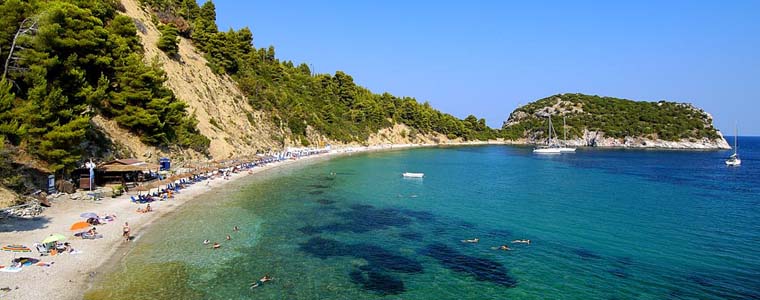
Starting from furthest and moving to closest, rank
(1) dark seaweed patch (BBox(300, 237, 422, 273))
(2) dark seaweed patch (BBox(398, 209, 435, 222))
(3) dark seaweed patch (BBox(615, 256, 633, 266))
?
(2) dark seaweed patch (BBox(398, 209, 435, 222)), (3) dark seaweed patch (BBox(615, 256, 633, 266)), (1) dark seaweed patch (BBox(300, 237, 422, 273))

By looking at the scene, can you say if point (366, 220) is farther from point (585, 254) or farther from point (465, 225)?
point (585, 254)

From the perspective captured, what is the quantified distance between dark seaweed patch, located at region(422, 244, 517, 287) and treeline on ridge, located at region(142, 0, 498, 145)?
62676 mm

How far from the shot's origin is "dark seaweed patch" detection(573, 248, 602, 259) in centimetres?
2491

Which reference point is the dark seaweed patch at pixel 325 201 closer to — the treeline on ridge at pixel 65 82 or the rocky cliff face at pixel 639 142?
the treeline on ridge at pixel 65 82

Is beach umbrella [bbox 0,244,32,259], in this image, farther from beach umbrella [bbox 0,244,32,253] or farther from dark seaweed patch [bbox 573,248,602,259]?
dark seaweed patch [bbox 573,248,602,259]

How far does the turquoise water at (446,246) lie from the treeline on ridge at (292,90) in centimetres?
4793

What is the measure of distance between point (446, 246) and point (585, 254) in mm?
7920

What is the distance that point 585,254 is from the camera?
2545cm

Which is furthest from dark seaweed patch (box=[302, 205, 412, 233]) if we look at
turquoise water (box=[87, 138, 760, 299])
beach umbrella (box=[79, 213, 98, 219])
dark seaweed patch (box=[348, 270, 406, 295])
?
beach umbrella (box=[79, 213, 98, 219])

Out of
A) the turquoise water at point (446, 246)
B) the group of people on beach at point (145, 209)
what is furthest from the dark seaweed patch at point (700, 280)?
the group of people on beach at point (145, 209)

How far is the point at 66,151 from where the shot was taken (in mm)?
32719

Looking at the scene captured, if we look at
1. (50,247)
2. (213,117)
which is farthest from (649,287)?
(213,117)

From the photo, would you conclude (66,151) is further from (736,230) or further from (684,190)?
(684,190)

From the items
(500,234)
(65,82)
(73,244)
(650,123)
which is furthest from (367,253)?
(650,123)
